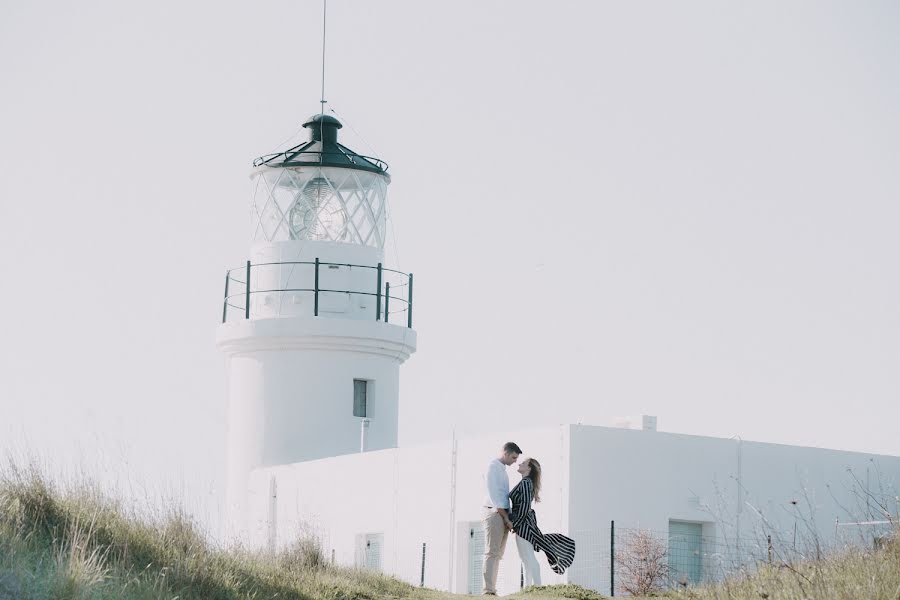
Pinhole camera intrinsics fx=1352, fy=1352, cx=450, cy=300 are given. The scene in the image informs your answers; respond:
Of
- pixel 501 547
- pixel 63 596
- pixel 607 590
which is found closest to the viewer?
pixel 63 596

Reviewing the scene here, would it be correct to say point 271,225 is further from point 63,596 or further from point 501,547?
point 63,596

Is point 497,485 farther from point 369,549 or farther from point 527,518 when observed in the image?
point 369,549

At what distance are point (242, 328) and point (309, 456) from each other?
8.46ft

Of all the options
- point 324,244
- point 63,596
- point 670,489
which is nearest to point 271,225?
point 324,244

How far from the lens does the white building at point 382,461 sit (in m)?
17.0

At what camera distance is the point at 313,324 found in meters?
23.4

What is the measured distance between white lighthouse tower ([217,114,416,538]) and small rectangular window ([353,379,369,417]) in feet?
0.06

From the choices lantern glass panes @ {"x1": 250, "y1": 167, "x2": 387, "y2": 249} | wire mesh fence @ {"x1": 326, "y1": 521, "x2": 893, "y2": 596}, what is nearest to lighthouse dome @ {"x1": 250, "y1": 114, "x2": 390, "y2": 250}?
lantern glass panes @ {"x1": 250, "y1": 167, "x2": 387, "y2": 249}

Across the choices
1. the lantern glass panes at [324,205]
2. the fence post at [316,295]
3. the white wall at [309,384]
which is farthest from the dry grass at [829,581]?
the lantern glass panes at [324,205]

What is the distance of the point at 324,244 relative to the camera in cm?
2425

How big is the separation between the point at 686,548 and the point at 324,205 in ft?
34.1

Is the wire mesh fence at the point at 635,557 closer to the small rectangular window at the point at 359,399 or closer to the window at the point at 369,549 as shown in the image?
the window at the point at 369,549

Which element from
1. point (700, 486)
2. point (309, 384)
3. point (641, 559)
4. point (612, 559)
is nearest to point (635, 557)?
point (641, 559)

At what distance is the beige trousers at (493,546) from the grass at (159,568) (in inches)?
15.1
